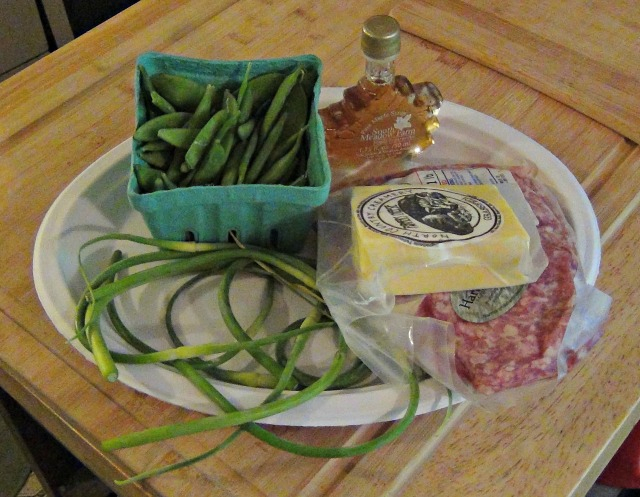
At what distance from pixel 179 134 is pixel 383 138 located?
0.65 feet

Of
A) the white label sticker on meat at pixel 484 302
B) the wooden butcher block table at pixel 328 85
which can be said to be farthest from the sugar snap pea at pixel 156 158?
the white label sticker on meat at pixel 484 302

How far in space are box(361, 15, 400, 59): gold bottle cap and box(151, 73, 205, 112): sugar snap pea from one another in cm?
15

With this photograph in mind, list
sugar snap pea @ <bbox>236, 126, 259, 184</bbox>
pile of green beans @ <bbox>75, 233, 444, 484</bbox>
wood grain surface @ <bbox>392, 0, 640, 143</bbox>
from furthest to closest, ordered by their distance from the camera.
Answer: wood grain surface @ <bbox>392, 0, 640, 143</bbox>, sugar snap pea @ <bbox>236, 126, 259, 184</bbox>, pile of green beans @ <bbox>75, 233, 444, 484</bbox>

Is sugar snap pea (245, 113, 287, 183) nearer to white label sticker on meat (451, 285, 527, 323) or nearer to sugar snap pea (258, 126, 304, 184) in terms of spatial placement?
sugar snap pea (258, 126, 304, 184)

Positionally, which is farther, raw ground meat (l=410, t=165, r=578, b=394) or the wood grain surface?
the wood grain surface

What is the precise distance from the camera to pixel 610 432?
0.52 m

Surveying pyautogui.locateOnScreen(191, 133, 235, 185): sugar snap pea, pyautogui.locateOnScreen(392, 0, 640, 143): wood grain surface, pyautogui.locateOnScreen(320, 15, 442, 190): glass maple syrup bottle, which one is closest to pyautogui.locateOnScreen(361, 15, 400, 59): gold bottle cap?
pyautogui.locateOnScreen(320, 15, 442, 190): glass maple syrup bottle

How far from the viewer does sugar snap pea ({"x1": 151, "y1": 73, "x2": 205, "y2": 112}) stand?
604 millimetres

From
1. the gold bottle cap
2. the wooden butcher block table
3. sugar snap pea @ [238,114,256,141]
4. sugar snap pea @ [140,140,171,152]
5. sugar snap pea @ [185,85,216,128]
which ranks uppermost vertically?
the gold bottle cap

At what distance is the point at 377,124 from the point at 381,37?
0.10 m

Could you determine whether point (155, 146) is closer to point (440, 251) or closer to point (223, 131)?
point (223, 131)

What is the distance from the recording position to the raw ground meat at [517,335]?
0.50 metres

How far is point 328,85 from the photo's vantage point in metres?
0.76

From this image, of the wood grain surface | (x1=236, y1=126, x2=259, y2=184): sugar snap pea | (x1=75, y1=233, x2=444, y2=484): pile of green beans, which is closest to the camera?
(x1=75, y1=233, x2=444, y2=484): pile of green beans
